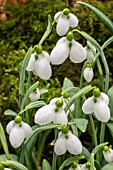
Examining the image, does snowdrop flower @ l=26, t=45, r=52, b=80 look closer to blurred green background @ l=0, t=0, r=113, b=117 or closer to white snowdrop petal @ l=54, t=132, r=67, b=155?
white snowdrop petal @ l=54, t=132, r=67, b=155

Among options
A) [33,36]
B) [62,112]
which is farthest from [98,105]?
[33,36]

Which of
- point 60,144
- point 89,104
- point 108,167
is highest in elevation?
point 89,104

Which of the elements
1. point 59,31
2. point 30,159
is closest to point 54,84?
point 30,159

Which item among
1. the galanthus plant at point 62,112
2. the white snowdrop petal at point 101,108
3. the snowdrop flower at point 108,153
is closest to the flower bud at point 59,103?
the galanthus plant at point 62,112

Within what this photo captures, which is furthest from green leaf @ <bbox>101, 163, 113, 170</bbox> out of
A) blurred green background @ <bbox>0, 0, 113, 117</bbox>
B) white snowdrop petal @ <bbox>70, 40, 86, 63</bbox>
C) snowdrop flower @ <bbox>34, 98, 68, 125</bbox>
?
blurred green background @ <bbox>0, 0, 113, 117</bbox>

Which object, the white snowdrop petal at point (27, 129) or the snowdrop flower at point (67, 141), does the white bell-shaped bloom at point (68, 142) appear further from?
the white snowdrop petal at point (27, 129)

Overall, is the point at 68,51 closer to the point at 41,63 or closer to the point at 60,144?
the point at 41,63

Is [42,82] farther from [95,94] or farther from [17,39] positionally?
[95,94]

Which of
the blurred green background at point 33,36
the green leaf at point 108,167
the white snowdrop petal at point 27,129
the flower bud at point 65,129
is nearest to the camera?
the flower bud at point 65,129

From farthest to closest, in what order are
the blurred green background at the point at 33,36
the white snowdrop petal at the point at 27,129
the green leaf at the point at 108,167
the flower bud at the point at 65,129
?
the blurred green background at the point at 33,36, the green leaf at the point at 108,167, the white snowdrop petal at the point at 27,129, the flower bud at the point at 65,129
